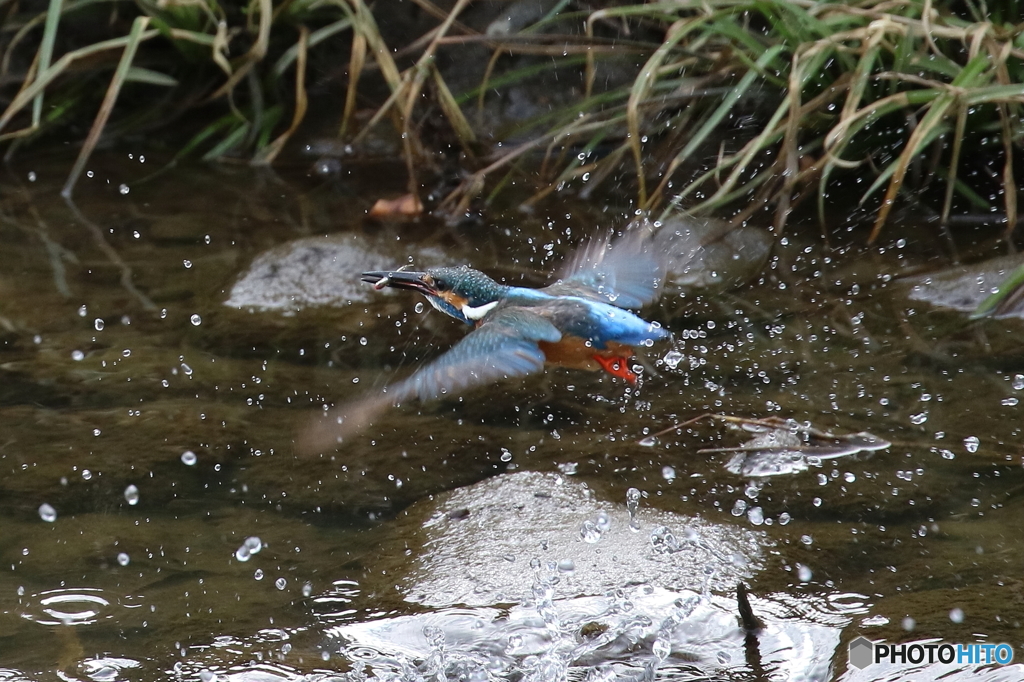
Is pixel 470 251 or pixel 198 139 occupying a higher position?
pixel 198 139

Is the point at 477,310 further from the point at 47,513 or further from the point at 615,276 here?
the point at 47,513

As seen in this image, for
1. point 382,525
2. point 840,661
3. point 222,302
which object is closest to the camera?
point 840,661

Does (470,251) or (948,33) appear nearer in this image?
(948,33)

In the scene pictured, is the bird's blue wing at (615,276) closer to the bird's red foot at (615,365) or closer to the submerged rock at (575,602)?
the bird's red foot at (615,365)

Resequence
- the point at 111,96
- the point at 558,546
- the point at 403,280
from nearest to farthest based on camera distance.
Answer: the point at 558,546, the point at 403,280, the point at 111,96

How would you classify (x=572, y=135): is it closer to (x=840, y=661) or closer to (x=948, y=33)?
(x=948, y=33)

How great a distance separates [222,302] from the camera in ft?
12.7

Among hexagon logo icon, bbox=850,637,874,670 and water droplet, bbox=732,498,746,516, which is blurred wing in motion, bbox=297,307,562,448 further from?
hexagon logo icon, bbox=850,637,874,670

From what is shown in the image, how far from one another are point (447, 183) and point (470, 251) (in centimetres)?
69

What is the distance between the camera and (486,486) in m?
2.75

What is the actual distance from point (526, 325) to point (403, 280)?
1.17ft

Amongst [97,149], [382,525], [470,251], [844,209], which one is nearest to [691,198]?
[844,209]

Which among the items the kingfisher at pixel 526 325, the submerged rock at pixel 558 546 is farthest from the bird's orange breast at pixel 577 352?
the submerged rock at pixel 558 546

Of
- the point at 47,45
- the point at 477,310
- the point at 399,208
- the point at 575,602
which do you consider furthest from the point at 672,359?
the point at 47,45
